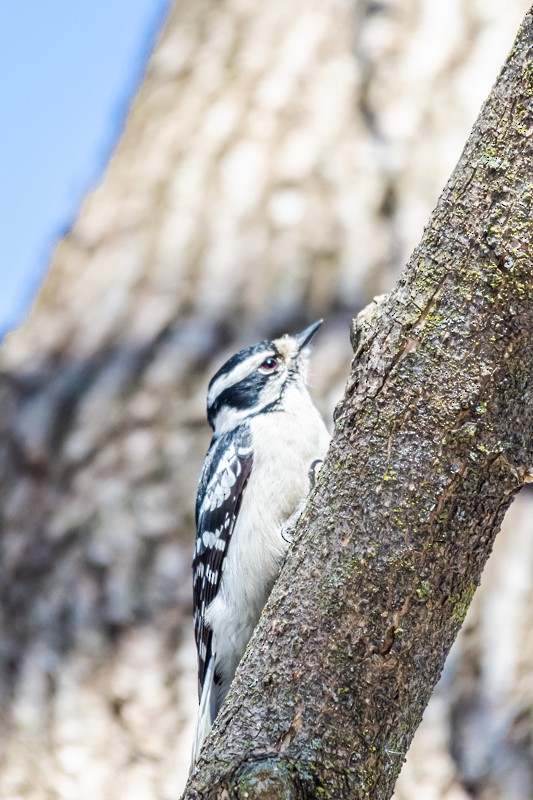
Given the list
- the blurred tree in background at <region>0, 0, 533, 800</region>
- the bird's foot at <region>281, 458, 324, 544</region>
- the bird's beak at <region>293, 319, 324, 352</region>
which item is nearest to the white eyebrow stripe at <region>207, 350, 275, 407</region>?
the bird's beak at <region>293, 319, 324, 352</region>

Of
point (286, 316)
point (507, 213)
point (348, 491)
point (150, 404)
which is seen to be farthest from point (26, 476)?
point (507, 213)

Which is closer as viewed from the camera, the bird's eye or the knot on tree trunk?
the knot on tree trunk

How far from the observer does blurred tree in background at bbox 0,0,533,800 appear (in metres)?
4.08

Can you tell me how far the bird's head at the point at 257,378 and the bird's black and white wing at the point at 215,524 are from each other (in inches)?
7.2

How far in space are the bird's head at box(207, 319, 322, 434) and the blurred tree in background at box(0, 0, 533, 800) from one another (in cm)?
38

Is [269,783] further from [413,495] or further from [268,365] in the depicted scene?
[268,365]

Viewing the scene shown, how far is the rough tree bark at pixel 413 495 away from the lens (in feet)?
5.84

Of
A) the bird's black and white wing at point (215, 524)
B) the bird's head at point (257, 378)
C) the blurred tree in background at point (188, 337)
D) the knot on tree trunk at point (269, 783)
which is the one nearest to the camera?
the knot on tree trunk at point (269, 783)

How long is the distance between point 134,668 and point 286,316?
1772mm

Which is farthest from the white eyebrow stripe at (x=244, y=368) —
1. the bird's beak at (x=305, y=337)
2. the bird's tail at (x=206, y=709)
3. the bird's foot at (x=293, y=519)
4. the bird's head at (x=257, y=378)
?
the bird's tail at (x=206, y=709)

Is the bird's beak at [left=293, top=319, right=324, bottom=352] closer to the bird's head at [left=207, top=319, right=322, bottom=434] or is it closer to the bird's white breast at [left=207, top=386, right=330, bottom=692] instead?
the bird's head at [left=207, top=319, right=322, bottom=434]

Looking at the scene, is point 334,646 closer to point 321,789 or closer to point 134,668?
point 321,789

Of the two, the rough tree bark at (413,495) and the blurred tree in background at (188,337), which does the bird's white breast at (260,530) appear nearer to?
the blurred tree in background at (188,337)

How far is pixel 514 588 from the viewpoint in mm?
4121
